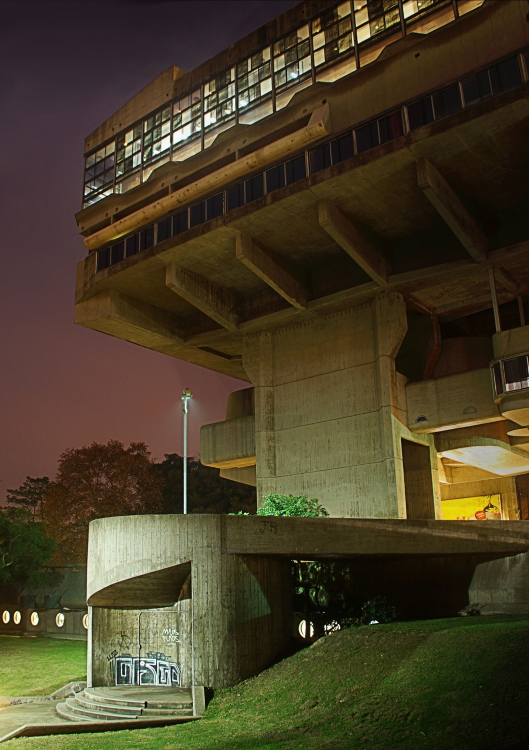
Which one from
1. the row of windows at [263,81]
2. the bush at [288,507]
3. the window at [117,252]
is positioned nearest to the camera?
the bush at [288,507]

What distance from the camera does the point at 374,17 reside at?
27.7m

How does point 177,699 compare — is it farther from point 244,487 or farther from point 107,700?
point 244,487

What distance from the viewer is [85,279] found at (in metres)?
31.4

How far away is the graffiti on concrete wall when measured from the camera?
16281mm

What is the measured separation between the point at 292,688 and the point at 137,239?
21.3m

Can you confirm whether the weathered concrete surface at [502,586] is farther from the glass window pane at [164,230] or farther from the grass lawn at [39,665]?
the glass window pane at [164,230]

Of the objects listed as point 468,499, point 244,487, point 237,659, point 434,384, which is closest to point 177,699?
point 237,659

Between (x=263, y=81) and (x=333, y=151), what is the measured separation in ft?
28.5

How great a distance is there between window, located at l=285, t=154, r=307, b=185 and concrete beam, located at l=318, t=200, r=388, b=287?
166cm

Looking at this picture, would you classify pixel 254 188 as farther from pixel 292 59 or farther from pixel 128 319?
pixel 128 319

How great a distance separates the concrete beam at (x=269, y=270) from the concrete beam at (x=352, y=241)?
348cm

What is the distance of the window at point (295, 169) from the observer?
81.5 feet

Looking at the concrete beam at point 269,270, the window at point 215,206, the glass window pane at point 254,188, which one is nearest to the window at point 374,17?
the glass window pane at point 254,188

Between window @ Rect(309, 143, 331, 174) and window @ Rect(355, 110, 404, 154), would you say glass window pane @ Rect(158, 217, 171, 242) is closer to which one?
window @ Rect(309, 143, 331, 174)
